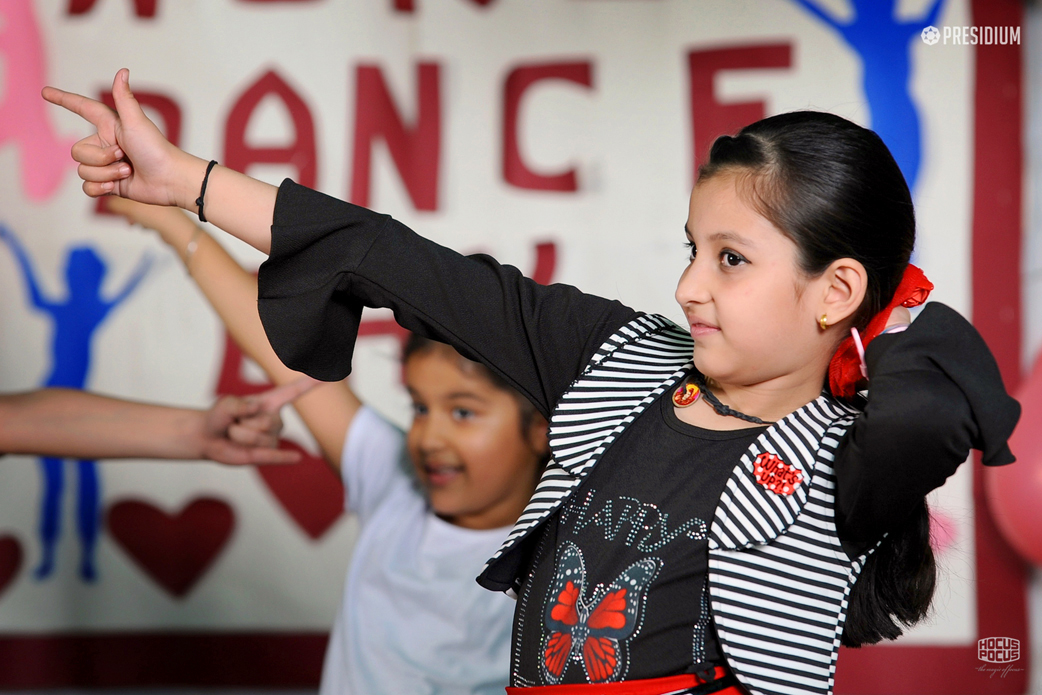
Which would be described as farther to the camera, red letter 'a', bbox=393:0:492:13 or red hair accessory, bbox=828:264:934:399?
red letter 'a', bbox=393:0:492:13

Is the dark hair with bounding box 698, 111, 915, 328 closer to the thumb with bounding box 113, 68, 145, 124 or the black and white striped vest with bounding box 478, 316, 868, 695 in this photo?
the black and white striped vest with bounding box 478, 316, 868, 695

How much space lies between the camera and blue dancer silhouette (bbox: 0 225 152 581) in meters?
2.01

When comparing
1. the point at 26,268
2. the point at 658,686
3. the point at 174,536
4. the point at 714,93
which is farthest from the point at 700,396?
the point at 26,268

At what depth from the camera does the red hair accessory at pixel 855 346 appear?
0.81 meters

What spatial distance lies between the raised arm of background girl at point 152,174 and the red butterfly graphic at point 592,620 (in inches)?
15.2

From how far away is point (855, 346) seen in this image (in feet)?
2.67

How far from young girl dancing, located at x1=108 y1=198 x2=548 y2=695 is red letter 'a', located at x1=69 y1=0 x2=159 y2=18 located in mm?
1048

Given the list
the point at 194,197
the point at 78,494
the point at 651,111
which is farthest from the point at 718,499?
the point at 78,494

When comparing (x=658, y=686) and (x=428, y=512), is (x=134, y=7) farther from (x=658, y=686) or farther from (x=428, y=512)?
(x=658, y=686)

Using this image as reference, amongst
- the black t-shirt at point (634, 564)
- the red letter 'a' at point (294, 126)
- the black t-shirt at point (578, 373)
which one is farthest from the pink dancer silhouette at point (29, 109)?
the black t-shirt at point (634, 564)

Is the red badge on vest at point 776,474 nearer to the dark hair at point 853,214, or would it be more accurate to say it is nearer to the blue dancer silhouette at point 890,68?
the dark hair at point 853,214

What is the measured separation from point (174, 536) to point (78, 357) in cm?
43

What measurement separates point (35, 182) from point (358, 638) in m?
1.27

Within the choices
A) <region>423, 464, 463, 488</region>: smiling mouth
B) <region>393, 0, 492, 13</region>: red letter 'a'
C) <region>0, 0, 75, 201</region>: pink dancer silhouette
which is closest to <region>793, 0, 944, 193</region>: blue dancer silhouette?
<region>393, 0, 492, 13</region>: red letter 'a'
